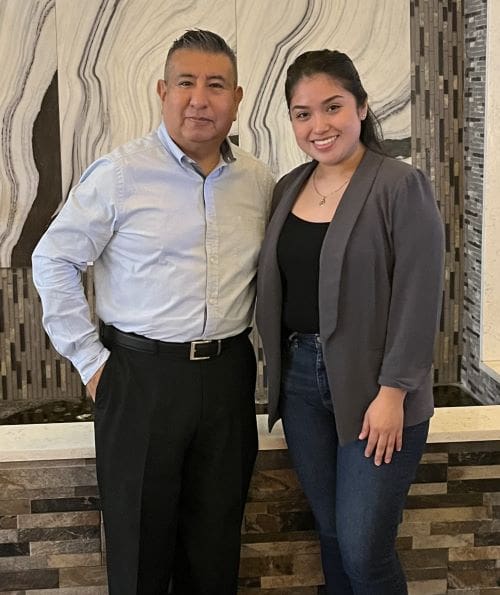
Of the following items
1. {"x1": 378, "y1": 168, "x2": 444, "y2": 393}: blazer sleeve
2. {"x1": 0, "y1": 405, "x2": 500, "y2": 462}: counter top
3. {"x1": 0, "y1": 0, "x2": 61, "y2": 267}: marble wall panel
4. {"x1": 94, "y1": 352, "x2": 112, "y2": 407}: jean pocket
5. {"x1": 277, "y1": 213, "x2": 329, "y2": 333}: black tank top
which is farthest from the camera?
{"x1": 0, "y1": 0, "x2": 61, "y2": 267}: marble wall panel

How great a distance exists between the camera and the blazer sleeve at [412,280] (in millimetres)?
1878

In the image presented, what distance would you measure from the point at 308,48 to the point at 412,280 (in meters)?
2.07

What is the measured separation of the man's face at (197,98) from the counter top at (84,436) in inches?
31.9

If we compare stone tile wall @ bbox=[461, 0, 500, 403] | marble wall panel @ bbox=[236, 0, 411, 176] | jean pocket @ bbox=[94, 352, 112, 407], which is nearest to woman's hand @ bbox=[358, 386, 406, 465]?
jean pocket @ bbox=[94, 352, 112, 407]

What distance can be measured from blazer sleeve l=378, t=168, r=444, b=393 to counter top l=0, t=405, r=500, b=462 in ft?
1.78

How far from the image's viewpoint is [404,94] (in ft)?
12.3

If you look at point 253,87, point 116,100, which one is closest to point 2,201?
point 116,100

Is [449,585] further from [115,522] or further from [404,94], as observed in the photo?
[404,94]

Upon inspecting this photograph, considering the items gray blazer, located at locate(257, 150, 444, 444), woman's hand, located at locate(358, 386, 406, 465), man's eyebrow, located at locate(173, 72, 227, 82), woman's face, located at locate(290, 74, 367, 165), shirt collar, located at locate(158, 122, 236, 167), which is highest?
man's eyebrow, located at locate(173, 72, 227, 82)

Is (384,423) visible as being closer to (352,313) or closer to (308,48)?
(352,313)

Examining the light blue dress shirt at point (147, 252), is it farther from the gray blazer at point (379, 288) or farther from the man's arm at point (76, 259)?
the gray blazer at point (379, 288)

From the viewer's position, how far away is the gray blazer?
1885mm

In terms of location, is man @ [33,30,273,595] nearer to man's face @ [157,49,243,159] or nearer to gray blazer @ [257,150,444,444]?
man's face @ [157,49,243,159]

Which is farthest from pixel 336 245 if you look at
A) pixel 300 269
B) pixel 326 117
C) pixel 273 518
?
Result: pixel 273 518
